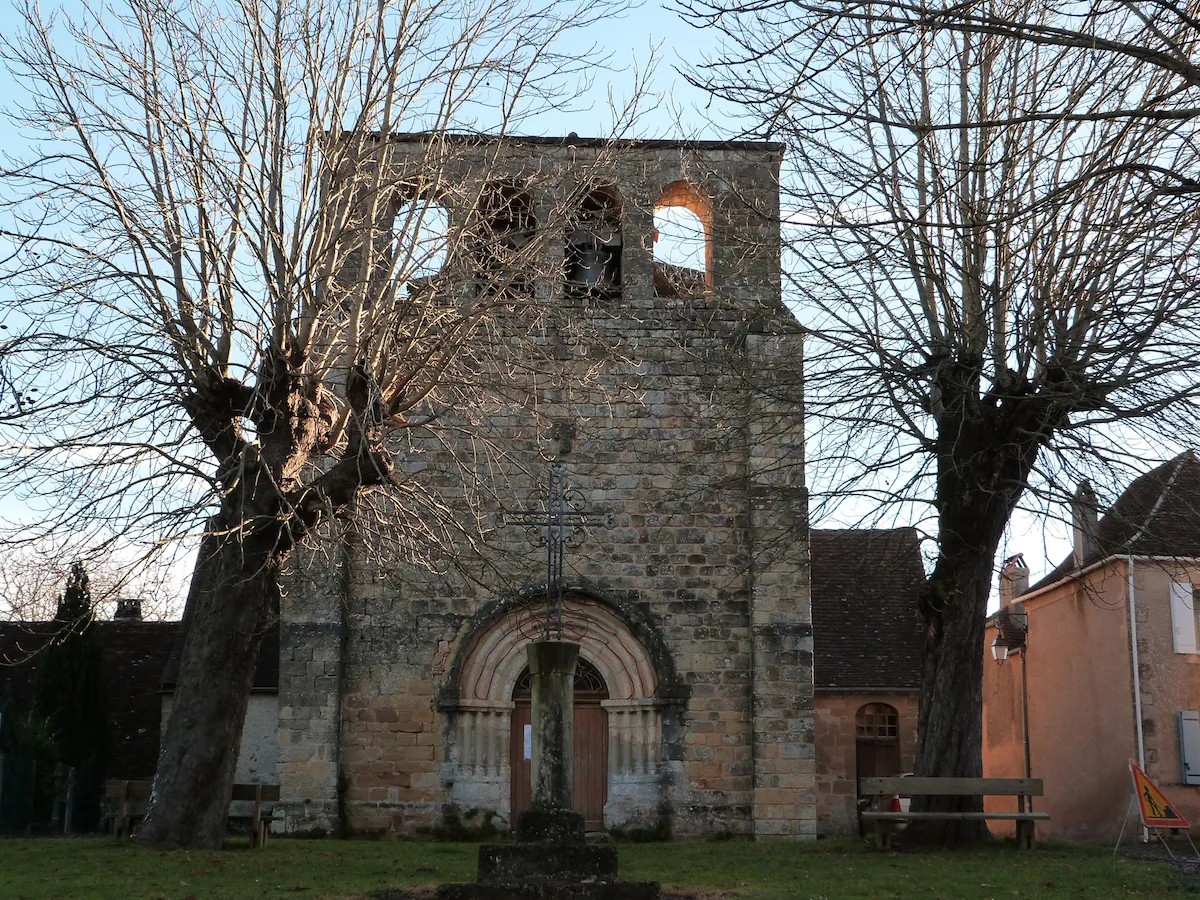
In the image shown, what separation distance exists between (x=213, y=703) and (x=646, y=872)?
4246 mm

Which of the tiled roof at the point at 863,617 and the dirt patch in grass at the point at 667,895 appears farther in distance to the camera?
the tiled roof at the point at 863,617

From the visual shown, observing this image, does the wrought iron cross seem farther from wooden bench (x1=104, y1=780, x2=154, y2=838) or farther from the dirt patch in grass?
the dirt patch in grass

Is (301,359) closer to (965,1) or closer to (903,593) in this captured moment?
(965,1)

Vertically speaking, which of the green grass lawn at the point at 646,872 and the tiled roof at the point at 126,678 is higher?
the tiled roof at the point at 126,678

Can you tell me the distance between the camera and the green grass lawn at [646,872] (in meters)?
9.26

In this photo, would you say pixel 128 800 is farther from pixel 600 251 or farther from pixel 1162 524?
pixel 1162 524

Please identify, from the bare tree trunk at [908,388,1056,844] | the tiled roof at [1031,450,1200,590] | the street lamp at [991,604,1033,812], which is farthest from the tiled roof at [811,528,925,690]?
the bare tree trunk at [908,388,1056,844]

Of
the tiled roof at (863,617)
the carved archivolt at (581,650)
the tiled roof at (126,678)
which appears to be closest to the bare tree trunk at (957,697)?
the carved archivolt at (581,650)

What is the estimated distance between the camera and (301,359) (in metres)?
12.4

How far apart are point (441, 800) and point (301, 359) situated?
6.17 meters

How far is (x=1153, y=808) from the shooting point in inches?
447

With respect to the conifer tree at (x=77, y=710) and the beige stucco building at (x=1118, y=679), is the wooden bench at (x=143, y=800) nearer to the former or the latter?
the conifer tree at (x=77, y=710)

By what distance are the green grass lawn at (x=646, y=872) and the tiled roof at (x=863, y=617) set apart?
7.90 meters

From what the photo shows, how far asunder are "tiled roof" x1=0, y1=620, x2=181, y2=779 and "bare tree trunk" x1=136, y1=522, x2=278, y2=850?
401 inches
